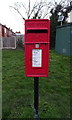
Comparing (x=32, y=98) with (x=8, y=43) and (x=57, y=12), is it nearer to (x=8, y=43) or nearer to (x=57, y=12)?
(x=8, y=43)

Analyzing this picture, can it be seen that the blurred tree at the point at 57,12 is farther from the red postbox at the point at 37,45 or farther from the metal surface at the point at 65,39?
the red postbox at the point at 37,45

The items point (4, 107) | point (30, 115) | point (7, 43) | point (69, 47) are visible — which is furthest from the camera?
point (7, 43)

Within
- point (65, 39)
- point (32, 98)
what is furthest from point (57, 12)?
point (32, 98)

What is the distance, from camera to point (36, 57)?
2729 millimetres

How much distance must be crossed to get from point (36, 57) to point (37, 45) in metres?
0.18

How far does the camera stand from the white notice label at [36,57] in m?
2.71

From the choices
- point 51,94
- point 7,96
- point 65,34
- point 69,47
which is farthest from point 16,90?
point 65,34

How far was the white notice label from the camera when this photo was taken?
8.91ft

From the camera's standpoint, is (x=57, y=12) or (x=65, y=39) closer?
(x=65, y=39)

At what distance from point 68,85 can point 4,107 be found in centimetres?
220

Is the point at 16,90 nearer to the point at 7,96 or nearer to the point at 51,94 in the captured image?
the point at 7,96

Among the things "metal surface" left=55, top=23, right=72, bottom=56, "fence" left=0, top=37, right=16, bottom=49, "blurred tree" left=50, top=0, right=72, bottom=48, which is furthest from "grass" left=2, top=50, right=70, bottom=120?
"blurred tree" left=50, top=0, right=72, bottom=48

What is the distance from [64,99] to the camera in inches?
158

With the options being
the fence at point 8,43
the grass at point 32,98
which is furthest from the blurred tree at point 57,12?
the grass at point 32,98
